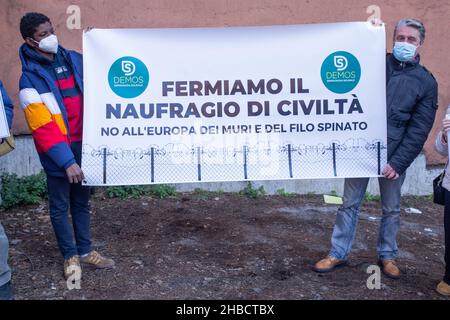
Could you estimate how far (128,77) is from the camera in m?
4.12

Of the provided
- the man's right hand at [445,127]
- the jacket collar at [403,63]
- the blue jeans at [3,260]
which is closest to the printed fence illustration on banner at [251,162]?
the man's right hand at [445,127]

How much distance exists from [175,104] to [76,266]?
4.76ft

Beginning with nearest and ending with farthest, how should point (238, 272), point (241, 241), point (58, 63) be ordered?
point (58, 63) < point (238, 272) < point (241, 241)

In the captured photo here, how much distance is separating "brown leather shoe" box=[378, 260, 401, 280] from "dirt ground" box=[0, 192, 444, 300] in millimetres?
62

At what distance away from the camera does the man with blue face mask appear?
3.98 meters

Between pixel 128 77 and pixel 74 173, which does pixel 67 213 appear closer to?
pixel 74 173

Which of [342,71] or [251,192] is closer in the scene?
[342,71]

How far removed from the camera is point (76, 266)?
4.18 m

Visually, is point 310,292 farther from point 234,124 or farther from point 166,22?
point 166,22

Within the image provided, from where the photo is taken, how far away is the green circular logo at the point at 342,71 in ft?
13.6

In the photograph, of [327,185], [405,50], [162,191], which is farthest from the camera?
[327,185]

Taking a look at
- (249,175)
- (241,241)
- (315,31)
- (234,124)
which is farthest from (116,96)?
(241,241)

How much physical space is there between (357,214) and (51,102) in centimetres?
249

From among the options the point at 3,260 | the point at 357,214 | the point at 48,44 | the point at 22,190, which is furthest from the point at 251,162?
the point at 22,190
